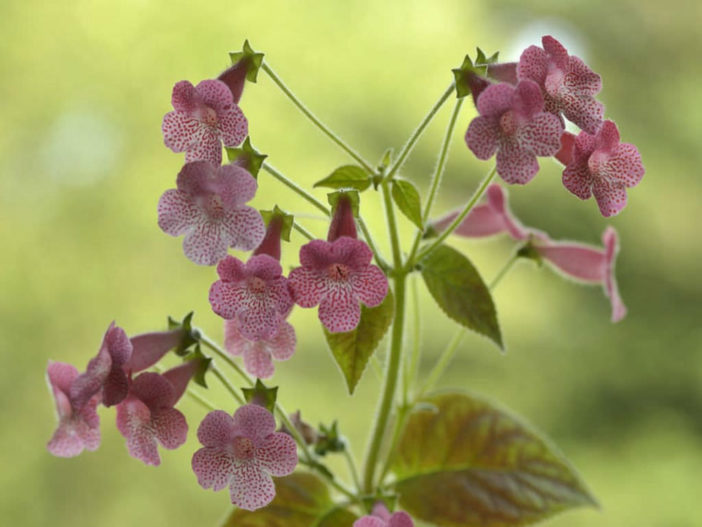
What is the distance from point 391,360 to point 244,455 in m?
0.12

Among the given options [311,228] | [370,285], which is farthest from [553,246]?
[311,228]

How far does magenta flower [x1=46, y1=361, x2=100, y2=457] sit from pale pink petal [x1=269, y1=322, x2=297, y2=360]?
0.33ft

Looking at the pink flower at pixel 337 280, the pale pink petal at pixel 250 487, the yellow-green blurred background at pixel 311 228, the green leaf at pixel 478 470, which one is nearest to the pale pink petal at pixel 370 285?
the pink flower at pixel 337 280

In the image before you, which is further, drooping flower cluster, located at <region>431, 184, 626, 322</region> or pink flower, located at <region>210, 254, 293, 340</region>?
drooping flower cluster, located at <region>431, 184, 626, 322</region>

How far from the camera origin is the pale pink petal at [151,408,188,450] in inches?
17.7

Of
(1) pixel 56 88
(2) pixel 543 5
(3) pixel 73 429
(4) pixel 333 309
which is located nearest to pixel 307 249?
(4) pixel 333 309

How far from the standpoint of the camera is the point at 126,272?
2.42 m

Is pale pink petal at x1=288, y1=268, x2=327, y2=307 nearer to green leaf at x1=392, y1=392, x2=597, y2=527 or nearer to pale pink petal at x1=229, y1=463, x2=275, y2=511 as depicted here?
pale pink petal at x1=229, y1=463, x2=275, y2=511

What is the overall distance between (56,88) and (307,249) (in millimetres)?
2291

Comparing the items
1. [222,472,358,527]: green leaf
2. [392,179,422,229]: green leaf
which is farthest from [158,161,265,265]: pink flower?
[222,472,358,527]: green leaf

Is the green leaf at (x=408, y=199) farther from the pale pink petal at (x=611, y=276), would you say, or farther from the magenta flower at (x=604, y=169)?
the pale pink petal at (x=611, y=276)

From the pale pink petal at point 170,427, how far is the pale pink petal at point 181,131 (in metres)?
0.14

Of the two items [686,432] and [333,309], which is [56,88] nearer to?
[686,432]

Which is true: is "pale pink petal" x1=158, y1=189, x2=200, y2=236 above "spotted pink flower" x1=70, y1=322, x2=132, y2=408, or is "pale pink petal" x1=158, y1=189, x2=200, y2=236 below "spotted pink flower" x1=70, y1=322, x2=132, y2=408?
above
